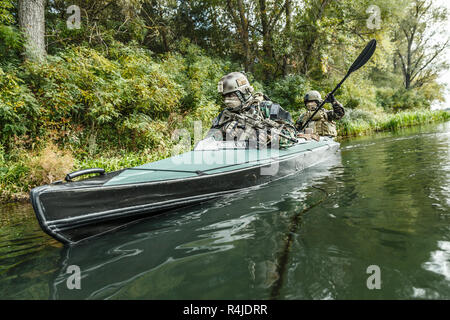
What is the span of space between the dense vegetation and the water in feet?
12.6

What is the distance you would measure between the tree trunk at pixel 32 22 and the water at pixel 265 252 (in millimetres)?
5996

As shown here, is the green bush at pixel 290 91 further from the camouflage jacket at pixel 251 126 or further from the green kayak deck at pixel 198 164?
the green kayak deck at pixel 198 164

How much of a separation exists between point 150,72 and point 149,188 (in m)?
6.98

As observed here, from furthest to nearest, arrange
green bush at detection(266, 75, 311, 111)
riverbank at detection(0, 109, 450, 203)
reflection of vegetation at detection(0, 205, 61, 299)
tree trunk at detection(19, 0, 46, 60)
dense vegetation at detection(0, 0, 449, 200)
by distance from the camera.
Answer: green bush at detection(266, 75, 311, 111) → tree trunk at detection(19, 0, 46, 60) → dense vegetation at detection(0, 0, 449, 200) → riverbank at detection(0, 109, 450, 203) → reflection of vegetation at detection(0, 205, 61, 299)

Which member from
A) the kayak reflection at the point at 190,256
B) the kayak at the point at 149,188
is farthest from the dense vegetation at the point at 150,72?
the kayak reflection at the point at 190,256

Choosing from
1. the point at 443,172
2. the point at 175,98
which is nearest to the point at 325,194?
the point at 443,172

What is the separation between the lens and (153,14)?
45.7 ft

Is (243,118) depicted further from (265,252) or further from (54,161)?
(54,161)

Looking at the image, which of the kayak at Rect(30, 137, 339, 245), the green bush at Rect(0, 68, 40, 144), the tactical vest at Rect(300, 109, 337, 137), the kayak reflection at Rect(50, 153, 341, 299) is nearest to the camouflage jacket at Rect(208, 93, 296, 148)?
the kayak at Rect(30, 137, 339, 245)

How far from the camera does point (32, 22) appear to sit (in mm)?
7191

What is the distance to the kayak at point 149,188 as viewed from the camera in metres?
2.26

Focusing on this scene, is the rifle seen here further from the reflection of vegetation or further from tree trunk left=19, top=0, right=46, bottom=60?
tree trunk left=19, top=0, right=46, bottom=60

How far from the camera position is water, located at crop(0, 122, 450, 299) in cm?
143

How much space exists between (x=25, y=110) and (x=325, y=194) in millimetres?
6935
